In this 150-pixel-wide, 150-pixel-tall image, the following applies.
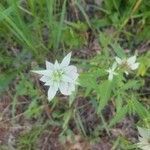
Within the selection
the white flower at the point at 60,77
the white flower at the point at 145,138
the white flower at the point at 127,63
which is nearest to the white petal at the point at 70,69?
the white flower at the point at 60,77

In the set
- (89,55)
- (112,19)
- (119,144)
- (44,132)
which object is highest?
(112,19)

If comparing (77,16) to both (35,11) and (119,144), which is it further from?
(119,144)

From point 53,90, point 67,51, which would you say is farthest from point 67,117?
point 53,90

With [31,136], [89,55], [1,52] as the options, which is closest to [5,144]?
[31,136]

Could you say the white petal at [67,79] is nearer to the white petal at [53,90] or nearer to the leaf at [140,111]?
the white petal at [53,90]

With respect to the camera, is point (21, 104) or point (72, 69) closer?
point (72, 69)
